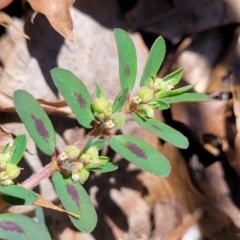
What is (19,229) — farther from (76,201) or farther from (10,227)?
(76,201)

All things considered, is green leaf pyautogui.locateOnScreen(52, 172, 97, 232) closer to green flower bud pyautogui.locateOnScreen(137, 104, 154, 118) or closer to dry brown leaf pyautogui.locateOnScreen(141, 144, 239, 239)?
green flower bud pyautogui.locateOnScreen(137, 104, 154, 118)

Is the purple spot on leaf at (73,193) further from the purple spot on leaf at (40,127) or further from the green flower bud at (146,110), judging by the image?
the green flower bud at (146,110)

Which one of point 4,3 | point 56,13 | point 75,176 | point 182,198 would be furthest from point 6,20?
point 182,198

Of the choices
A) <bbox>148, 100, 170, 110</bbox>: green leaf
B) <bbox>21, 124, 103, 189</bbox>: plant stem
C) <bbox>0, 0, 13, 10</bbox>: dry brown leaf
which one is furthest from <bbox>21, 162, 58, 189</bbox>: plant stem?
<bbox>0, 0, 13, 10</bbox>: dry brown leaf

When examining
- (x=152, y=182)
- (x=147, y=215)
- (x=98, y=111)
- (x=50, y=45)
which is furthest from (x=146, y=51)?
(x=98, y=111)

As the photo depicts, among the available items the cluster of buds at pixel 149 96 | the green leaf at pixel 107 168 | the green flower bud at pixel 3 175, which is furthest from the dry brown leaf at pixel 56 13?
the green flower bud at pixel 3 175

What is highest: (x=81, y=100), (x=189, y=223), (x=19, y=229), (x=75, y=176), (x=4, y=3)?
(x=4, y=3)
